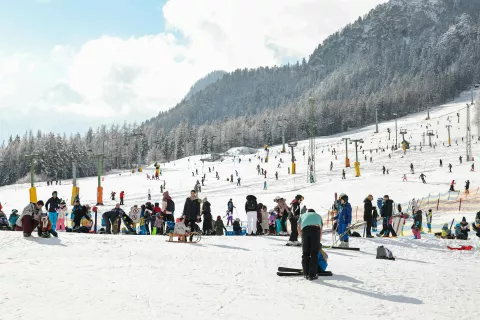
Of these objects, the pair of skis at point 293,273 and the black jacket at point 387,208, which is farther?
the black jacket at point 387,208

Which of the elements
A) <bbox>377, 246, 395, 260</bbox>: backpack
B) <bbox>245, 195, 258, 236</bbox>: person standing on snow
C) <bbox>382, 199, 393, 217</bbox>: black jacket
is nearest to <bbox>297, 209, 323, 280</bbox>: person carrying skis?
<bbox>377, 246, 395, 260</bbox>: backpack

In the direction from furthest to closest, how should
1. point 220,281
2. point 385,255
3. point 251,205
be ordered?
point 251,205 → point 385,255 → point 220,281

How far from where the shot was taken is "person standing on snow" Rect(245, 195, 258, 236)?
46.0 feet

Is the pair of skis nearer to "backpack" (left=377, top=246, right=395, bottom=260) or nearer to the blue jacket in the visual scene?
"backpack" (left=377, top=246, right=395, bottom=260)

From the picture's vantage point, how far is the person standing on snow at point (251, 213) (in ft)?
46.0

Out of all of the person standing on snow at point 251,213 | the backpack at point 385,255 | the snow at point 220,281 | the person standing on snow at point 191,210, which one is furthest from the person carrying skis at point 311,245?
the person standing on snow at point 251,213

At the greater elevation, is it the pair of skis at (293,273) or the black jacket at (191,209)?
the black jacket at (191,209)

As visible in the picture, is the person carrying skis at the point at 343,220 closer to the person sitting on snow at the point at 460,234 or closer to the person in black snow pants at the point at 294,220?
the person in black snow pants at the point at 294,220

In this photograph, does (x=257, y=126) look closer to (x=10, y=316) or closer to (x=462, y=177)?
(x=462, y=177)

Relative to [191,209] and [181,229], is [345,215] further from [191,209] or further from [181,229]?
[181,229]

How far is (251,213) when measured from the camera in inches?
567

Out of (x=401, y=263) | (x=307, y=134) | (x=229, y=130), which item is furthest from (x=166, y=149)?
(x=401, y=263)

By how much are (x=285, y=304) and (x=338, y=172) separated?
50.7 metres

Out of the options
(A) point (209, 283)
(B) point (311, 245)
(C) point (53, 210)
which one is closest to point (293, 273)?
(B) point (311, 245)
